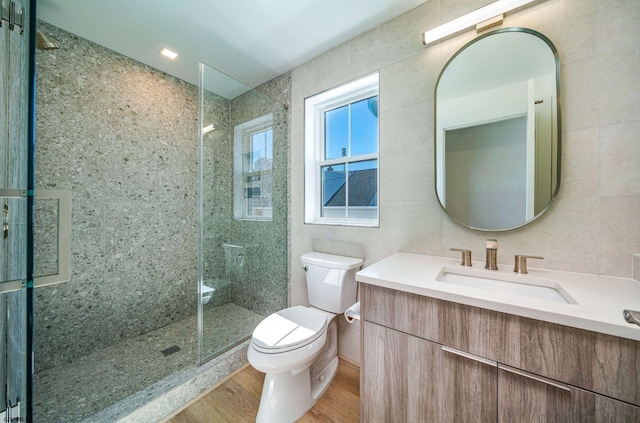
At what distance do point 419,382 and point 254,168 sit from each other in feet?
6.15

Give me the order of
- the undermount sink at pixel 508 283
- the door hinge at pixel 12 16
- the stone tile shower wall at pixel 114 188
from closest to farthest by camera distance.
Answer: the door hinge at pixel 12 16, the undermount sink at pixel 508 283, the stone tile shower wall at pixel 114 188

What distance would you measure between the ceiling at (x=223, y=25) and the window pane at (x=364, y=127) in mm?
474

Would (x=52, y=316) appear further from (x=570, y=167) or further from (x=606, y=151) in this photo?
(x=606, y=151)

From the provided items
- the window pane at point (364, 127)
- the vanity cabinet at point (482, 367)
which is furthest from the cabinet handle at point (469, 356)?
the window pane at point (364, 127)

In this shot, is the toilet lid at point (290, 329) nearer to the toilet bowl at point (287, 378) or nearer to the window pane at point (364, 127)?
the toilet bowl at point (287, 378)

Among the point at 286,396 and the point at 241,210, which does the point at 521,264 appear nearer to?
the point at 286,396

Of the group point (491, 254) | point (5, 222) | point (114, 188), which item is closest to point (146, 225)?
point (114, 188)

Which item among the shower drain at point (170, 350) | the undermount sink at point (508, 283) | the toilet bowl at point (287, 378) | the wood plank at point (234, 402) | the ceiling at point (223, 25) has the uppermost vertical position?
the ceiling at point (223, 25)

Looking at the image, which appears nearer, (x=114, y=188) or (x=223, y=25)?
(x=223, y=25)

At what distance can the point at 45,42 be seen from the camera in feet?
4.84

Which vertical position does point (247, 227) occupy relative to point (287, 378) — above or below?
above

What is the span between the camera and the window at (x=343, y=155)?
1.75m

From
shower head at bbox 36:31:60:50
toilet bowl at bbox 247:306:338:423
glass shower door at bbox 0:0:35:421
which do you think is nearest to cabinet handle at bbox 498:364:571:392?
toilet bowl at bbox 247:306:338:423

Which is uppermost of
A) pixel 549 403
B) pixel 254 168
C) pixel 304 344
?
pixel 254 168
